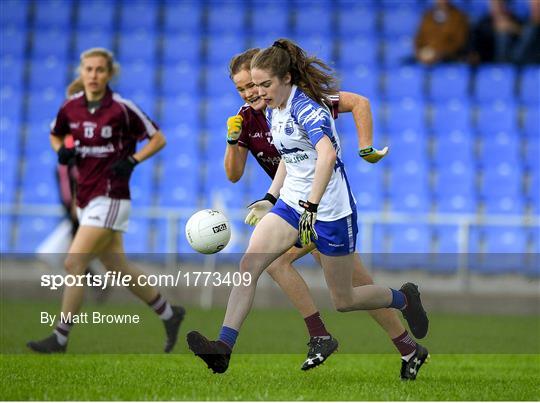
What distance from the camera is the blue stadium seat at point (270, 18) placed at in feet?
58.9

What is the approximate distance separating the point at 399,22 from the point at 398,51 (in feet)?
2.04

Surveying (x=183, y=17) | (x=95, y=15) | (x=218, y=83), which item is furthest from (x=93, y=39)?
(x=218, y=83)

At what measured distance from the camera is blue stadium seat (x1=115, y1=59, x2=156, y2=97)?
17344mm

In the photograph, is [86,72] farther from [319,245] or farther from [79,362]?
[319,245]

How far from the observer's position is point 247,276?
19.4 ft

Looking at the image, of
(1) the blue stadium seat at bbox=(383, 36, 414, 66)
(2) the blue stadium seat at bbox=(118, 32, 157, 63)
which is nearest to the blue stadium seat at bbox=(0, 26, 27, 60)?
(2) the blue stadium seat at bbox=(118, 32, 157, 63)

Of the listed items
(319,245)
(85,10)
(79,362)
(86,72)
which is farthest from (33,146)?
(319,245)

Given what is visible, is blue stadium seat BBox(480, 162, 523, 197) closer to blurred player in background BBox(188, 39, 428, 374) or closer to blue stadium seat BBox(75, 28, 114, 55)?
blue stadium seat BBox(75, 28, 114, 55)

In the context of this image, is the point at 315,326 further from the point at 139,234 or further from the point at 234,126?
the point at 139,234

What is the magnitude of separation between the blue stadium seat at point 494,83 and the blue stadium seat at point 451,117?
349 millimetres

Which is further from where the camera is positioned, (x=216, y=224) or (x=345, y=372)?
(x=345, y=372)

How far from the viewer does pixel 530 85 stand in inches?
671

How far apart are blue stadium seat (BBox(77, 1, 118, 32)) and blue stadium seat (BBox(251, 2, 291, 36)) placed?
2.39m

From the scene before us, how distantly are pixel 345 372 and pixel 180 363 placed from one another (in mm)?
1098
